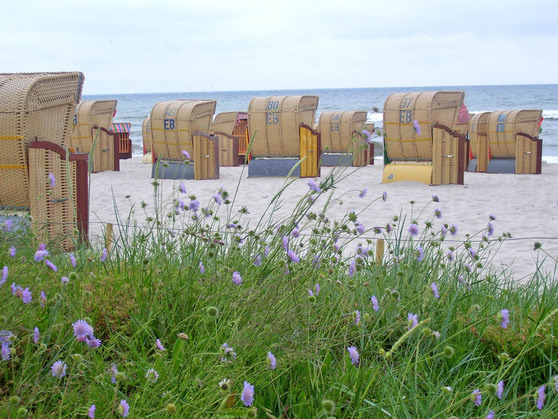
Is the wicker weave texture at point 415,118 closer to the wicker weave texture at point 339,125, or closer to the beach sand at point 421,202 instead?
the beach sand at point 421,202

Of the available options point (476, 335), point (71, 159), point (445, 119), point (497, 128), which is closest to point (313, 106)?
point (445, 119)

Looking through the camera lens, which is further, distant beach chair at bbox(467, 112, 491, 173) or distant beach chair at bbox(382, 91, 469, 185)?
distant beach chair at bbox(467, 112, 491, 173)

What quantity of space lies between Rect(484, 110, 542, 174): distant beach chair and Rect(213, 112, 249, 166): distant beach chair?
21.6ft

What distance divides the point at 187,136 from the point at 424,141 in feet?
16.2

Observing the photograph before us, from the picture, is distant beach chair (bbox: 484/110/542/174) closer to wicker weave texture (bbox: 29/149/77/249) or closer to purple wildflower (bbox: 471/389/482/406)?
wicker weave texture (bbox: 29/149/77/249)

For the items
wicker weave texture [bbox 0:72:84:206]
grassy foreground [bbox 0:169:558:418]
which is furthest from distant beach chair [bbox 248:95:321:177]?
grassy foreground [bbox 0:169:558:418]

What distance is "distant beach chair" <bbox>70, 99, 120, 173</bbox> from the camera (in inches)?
633

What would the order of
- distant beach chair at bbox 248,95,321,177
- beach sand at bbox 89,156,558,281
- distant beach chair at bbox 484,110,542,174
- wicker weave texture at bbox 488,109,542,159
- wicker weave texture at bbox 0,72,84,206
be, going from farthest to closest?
wicker weave texture at bbox 488,109,542,159, distant beach chair at bbox 484,110,542,174, distant beach chair at bbox 248,95,321,177, beach sand at bbox 89,156,558,281, wicker weave texture at bbox 0,72,84,206

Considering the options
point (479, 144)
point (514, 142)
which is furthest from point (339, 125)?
point (514, 142)

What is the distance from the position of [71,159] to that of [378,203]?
535 centimetres

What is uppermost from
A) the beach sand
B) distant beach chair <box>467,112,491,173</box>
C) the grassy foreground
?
distant beach chair <box>467,112,491,173</box>

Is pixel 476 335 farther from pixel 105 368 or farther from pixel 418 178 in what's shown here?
pixel 418 178

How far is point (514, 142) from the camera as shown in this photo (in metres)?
15.8

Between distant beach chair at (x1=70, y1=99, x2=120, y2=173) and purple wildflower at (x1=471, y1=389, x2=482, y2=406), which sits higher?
distant beach chair at (x1=70, y1=99, x2=120, y2=173)
